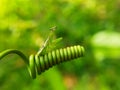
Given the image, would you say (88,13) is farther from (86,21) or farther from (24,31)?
(24,31)

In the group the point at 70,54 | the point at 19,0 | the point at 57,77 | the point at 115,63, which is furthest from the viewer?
the point at 19,0

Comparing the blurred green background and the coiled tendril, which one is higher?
the coiled tendril

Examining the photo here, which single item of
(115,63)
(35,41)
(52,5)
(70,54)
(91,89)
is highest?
(70,54)

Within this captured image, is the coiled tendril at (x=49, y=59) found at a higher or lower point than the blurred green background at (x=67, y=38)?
higher

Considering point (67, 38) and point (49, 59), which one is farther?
point (67, 38)

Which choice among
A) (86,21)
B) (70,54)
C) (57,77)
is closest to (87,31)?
(86,21)

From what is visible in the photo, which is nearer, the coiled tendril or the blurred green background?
the coiled tendril

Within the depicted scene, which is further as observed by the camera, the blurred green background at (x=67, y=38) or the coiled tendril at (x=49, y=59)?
the blurred green background at (x=67, y=38)

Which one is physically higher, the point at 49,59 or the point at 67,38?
the point at 49,59
